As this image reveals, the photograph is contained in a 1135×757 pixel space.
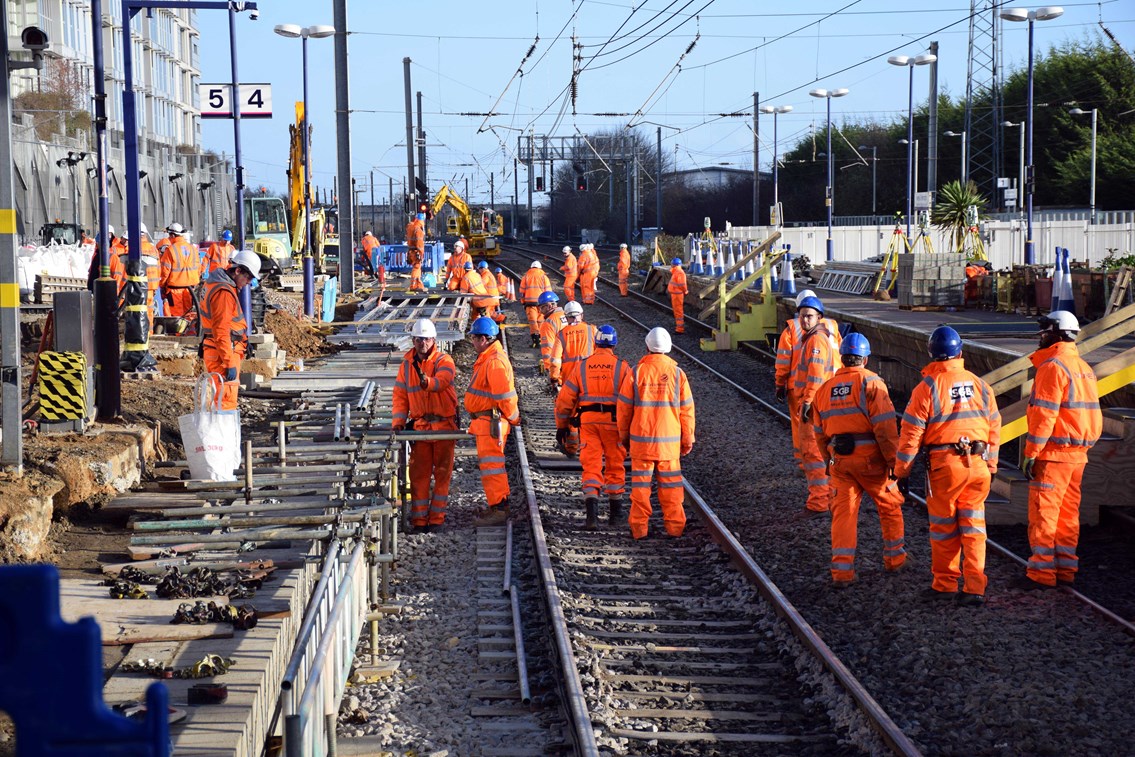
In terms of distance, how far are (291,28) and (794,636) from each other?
65.4 ft

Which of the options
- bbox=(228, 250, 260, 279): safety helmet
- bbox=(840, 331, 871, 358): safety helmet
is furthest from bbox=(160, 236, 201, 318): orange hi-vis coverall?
bbox=(840, 331, 871, 358): safety helmet

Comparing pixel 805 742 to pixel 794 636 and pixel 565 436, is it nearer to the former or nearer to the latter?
pixel 794 636

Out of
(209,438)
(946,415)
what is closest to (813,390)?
(946,415)

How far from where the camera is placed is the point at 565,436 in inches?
455

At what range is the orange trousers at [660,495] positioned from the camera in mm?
10781

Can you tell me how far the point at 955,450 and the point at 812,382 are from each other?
3.33 meters

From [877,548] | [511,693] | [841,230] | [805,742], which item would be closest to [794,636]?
[805,742]

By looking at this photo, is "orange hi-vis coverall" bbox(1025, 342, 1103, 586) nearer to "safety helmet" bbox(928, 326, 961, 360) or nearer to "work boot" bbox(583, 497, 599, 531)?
"safety helmet" bbox(928, 326, 961, 360)

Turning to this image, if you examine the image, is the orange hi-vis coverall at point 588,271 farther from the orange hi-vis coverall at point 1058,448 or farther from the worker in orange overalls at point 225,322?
the orange hi-vis coverall at point 1058,448

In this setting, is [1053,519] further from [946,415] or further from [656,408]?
[656,408]

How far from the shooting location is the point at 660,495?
10.9 m

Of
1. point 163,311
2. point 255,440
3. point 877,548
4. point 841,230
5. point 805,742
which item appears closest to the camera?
point 805,742

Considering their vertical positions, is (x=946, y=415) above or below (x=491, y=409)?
above

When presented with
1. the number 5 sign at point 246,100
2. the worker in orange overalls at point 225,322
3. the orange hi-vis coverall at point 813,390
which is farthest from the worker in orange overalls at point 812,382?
the number 5 sign at point 246,100
